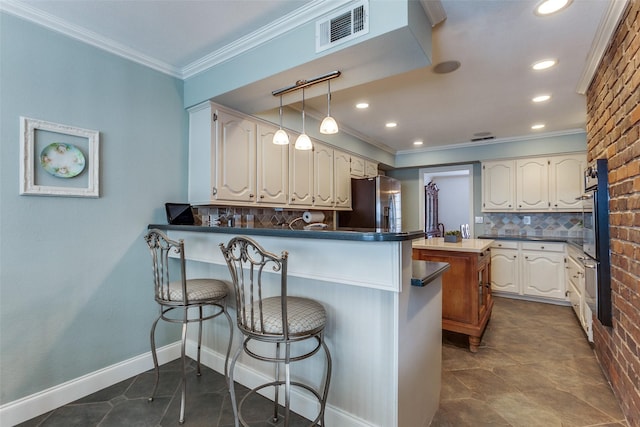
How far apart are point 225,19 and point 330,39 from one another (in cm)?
73

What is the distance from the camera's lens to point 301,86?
212 centimetres

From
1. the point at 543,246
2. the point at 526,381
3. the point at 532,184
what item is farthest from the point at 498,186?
the point at 526,381

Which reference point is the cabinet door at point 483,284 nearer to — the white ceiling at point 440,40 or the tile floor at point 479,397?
the tile floor at point 479,397

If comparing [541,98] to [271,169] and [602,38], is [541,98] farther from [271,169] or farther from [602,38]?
[271,169]

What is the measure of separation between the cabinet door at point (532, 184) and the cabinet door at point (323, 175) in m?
2.99

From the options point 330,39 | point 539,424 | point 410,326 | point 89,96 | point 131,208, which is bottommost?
point 539,424

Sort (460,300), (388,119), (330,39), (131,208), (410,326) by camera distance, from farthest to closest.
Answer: (388,119) < (460,300) < (131,208) < (330,39) < (410,326)

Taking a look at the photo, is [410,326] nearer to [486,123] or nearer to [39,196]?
[39,196]

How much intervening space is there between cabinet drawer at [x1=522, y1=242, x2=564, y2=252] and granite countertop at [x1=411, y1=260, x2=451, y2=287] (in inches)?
132

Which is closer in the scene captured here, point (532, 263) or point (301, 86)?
point (301, 86)

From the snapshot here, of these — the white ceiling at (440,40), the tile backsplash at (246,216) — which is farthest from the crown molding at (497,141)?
the tile backsplash at (246,216)

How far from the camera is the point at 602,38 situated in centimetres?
198

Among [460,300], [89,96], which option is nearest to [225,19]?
[89,96]

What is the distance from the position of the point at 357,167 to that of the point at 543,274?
10.1 ft
